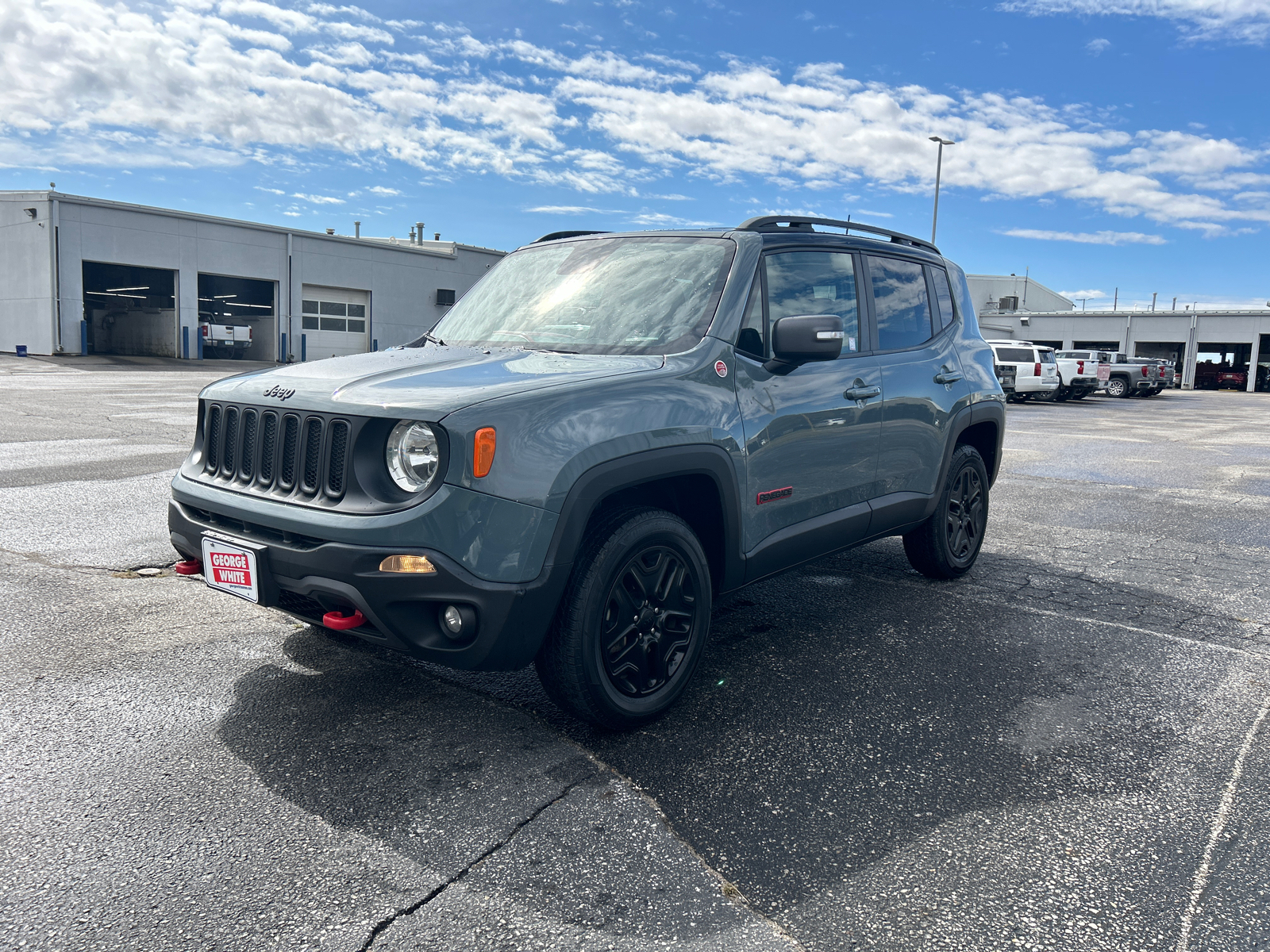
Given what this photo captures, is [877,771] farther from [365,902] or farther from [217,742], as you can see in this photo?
[217,742]

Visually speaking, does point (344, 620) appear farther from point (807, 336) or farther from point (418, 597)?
point (807, 336)

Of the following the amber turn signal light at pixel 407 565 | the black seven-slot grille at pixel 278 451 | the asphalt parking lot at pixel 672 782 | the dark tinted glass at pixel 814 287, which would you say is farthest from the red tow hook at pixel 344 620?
the dark tinted glass at pixel 814 287

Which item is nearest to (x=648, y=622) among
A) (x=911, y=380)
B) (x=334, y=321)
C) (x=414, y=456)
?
(x=414, y=456)

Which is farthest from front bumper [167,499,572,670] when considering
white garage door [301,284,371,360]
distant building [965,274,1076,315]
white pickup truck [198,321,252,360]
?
distant building [965,274,1076,315]

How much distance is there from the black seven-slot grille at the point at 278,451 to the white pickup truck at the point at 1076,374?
30753 mm

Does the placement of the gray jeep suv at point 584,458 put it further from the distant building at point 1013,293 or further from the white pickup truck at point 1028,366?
the distant building at point 1013,293

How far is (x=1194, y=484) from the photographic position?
10203 millimetres

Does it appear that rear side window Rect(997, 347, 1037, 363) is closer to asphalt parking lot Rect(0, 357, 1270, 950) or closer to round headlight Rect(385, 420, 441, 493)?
asphalt parking lot Rect(0, 357, 1270, 950)

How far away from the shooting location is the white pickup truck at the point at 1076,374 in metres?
30.4

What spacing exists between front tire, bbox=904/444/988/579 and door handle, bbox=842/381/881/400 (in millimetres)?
1095

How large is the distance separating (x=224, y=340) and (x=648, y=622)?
135 feet

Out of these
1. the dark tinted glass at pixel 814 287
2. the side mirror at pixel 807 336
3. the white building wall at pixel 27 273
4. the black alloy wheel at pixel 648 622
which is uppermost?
the white building wall at pixel 27 273

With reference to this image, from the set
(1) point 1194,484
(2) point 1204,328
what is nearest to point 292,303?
(1) point 1194,484

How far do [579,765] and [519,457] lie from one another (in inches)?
41.3
